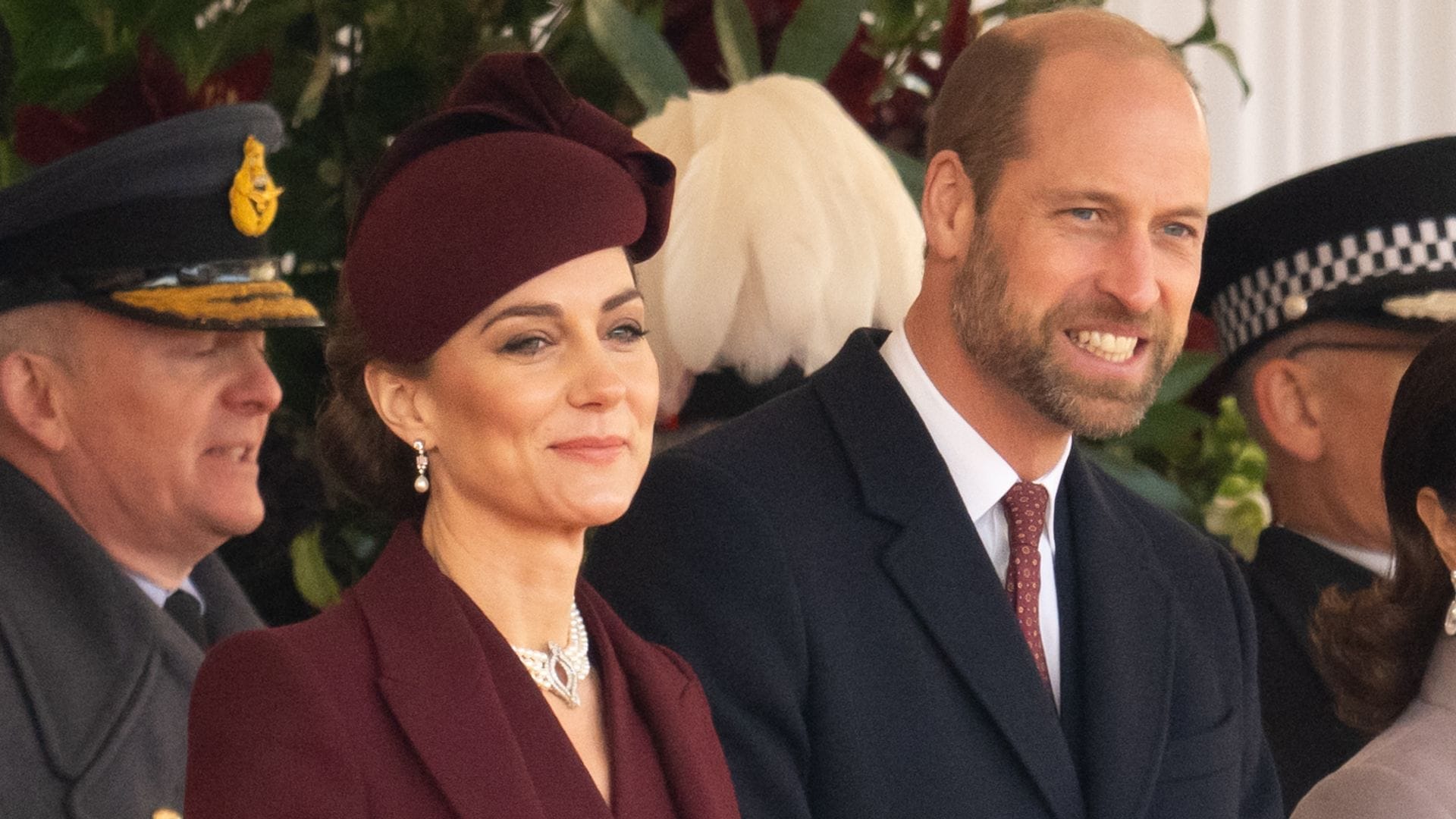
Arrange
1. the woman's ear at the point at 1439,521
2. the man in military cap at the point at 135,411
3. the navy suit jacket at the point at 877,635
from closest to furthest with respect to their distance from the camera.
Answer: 1. the navy suit jacket at the point at 877,635
2. the woman's ear at the point at 1439,521
3. the man in military cap at the point at 135,411

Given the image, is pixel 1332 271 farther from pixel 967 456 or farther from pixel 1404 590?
pixel 967 456

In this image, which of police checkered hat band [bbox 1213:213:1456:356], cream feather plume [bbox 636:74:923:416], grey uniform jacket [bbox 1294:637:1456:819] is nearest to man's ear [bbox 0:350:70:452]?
cream feather plume [bbox 636:74:923:416]

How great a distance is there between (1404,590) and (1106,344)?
30 centimetres

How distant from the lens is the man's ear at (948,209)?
4.58ft

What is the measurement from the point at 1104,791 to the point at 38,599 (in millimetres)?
734

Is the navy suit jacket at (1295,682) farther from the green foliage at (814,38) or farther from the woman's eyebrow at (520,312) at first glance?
the woman's eyebrow at (520,312)

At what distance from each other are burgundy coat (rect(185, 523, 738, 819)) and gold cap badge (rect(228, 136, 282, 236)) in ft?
2.06

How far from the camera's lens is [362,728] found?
1.01 m

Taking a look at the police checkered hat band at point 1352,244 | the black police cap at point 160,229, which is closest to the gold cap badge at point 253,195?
the black police cap at point 160,229

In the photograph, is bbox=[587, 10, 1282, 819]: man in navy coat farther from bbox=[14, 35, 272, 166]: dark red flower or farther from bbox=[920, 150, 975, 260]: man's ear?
bbox=[14, 35, 272, 166]: dark red flower

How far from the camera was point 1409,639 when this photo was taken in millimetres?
1442

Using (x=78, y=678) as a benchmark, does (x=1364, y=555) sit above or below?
below

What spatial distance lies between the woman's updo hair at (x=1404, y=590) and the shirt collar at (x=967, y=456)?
22 cm

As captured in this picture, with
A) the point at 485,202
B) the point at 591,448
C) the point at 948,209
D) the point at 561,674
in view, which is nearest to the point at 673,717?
the point at 561,674
